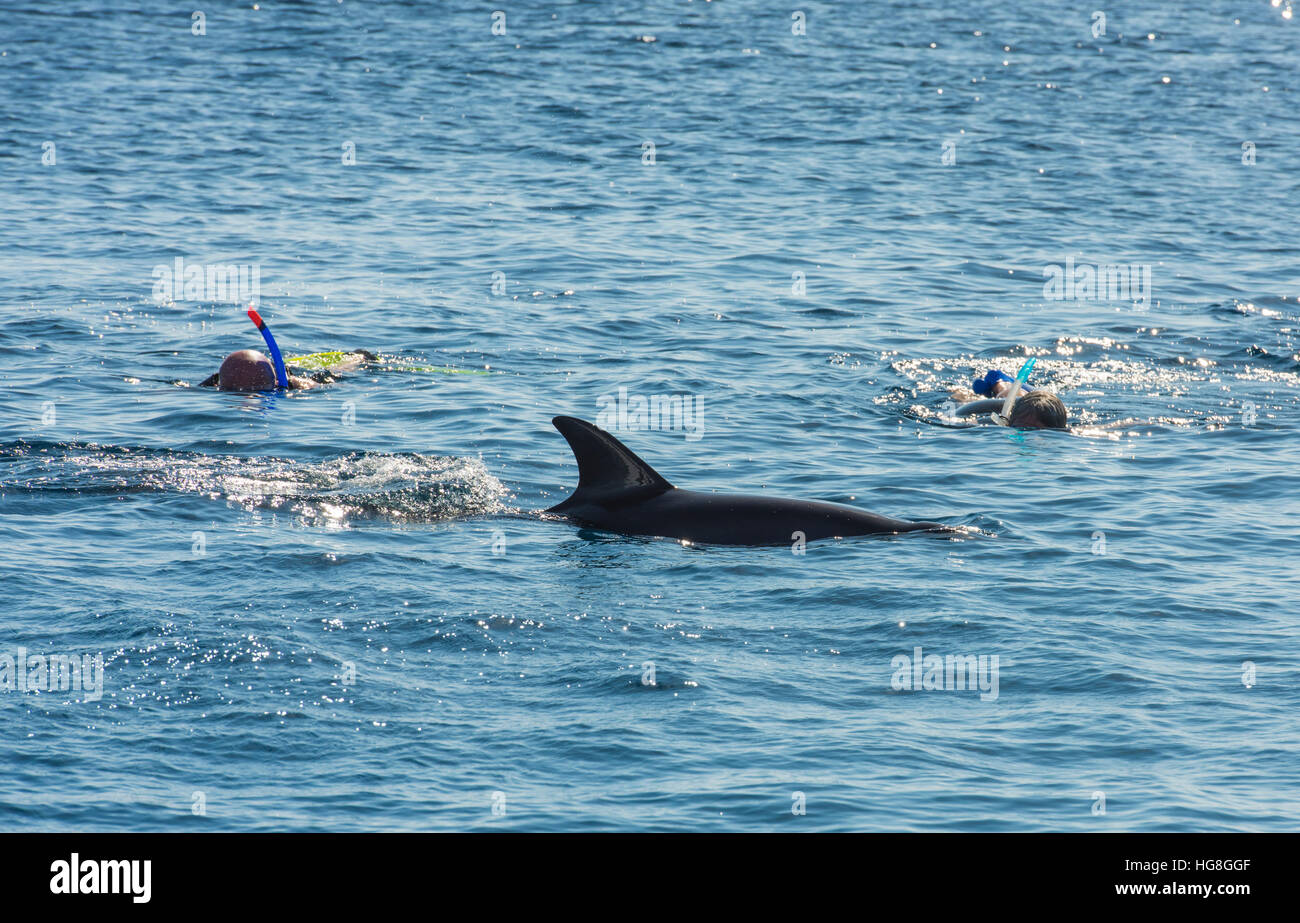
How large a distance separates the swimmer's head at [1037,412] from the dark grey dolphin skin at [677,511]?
470 centimetres

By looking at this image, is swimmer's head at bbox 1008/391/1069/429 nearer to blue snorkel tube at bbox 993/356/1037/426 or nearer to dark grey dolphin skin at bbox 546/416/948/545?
blue snorkel tube at bbox 993/356/1037/426

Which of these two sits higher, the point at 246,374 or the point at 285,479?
the point at 246,374

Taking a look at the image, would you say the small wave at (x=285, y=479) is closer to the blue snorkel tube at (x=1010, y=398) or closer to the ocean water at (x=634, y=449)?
the ocean water at (x=634, y=449)

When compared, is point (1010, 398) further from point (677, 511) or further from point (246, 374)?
point (246, 374)

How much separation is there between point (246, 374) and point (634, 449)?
5138 millimetres

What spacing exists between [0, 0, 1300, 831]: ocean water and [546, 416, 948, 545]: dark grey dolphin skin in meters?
0.22

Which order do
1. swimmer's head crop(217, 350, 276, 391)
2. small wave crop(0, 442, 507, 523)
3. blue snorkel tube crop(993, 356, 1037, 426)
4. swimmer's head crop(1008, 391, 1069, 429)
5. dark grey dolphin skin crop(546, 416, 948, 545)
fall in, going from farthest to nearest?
swimmer's head crop(217, 350, 276, 391) < swimmer's head crop(1008, 391, 1069, 429) < blue snorkel tube crop(993, 356, 1037, 426) < small wave crop(0, 442, 507, 523) < dark grey dolphin skin crop(546, 416, 948, 545)

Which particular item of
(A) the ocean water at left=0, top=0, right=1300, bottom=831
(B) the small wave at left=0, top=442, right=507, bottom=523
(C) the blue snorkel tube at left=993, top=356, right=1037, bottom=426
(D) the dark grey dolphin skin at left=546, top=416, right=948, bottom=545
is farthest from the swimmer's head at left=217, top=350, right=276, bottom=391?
(C) the blue snorkel tube at left=993, top=356, right=1037, bottom=426

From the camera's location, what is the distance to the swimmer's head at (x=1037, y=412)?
17.9 metres

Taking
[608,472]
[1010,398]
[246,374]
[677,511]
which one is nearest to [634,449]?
[608,472]

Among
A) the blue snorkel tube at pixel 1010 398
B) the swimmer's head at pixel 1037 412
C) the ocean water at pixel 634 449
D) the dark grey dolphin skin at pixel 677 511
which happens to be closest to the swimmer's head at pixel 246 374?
the ocean water at pixel 634 449

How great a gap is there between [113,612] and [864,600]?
5.64 metres

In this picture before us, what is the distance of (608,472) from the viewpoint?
44.3 feet

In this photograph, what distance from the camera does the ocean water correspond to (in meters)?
8.98
